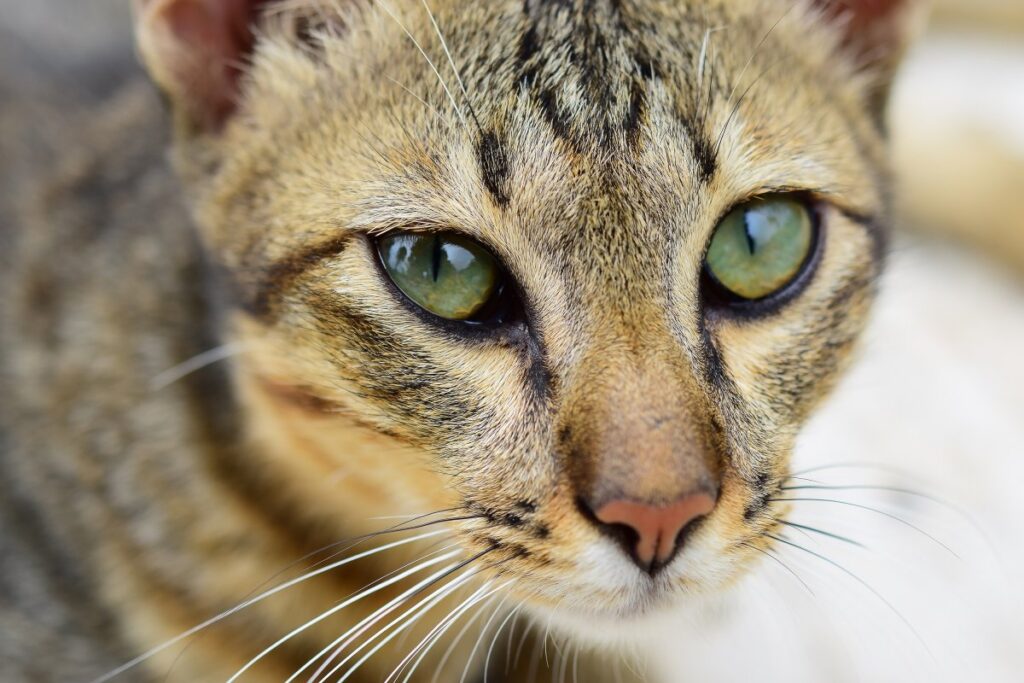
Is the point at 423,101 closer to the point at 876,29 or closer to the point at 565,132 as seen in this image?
the point at 565,132

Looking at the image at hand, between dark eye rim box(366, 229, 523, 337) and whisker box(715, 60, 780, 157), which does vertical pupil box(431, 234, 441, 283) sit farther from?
whisker box(715, 60, 780, 157)

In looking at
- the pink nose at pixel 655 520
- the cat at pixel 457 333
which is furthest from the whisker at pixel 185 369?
the pink nose at pixel 655 520

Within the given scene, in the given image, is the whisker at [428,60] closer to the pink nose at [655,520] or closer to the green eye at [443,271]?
the green eye at [443,271]

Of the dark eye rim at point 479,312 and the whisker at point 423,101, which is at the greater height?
the whisker at point 423,101

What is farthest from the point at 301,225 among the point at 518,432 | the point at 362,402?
the point at 518,432

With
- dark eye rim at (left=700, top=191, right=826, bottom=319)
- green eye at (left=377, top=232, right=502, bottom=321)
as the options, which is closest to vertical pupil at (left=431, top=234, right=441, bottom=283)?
green eye at (left=377, top=232, right=502, bottom=321)

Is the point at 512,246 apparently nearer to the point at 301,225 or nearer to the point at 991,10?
the point at 301,225
